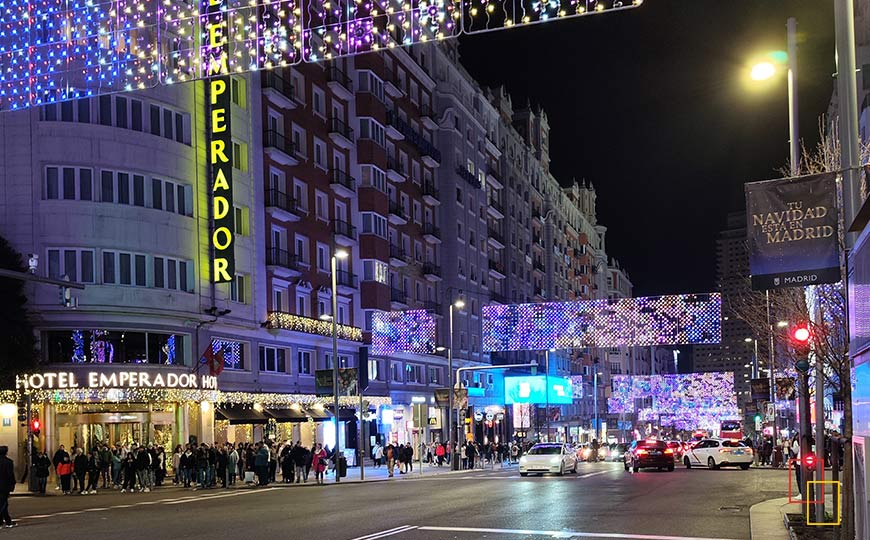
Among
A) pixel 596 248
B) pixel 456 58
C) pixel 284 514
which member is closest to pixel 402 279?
pixel 456 58

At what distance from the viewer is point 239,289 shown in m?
47.7

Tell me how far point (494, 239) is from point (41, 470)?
56956mm

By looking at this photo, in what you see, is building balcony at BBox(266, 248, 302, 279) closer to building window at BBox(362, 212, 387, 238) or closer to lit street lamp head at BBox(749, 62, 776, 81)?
building window at BBox(362, 212, 387, 238)

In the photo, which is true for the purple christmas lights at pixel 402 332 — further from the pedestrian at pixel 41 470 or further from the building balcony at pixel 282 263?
the pedestrian at pixel 41 470

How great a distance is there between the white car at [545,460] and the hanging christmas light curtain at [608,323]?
293 inches

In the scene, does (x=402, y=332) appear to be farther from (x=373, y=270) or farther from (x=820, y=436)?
(x=820, y=436)

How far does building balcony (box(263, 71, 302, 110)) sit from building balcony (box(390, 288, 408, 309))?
50.9 feet

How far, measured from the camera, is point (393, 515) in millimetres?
21812

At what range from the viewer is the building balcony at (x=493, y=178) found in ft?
294

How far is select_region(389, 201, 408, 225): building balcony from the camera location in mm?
65312

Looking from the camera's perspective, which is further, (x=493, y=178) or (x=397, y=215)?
(x=493, y=178)

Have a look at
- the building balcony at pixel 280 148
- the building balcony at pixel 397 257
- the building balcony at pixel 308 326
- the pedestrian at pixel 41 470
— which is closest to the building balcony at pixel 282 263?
the building balcony at pixel 308 326

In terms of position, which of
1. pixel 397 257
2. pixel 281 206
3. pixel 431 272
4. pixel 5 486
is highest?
pixel 281 206

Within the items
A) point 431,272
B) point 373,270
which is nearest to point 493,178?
point 431,272
